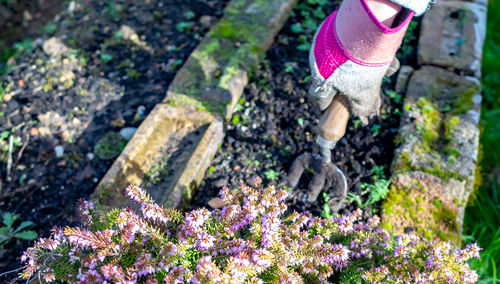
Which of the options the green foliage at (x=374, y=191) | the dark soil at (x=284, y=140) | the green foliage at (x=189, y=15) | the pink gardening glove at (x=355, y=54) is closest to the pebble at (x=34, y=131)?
the dark soil at (x=284, y=140)

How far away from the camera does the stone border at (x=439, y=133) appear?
93.7 inches

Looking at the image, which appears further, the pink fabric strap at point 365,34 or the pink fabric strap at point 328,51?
the pink fabric strap at point 328,51

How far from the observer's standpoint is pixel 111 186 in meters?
2.36

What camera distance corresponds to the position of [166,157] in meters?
2.59

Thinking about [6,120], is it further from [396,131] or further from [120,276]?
[396,131]

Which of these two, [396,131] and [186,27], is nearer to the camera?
[396,131]

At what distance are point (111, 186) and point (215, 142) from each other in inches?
27.8

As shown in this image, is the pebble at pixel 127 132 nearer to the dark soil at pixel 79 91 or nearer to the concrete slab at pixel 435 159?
the dark soil at pixel 79 91

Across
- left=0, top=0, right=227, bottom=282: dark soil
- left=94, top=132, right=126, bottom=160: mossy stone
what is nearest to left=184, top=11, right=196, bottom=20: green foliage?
left=0, top=0, right=227, bottom=282: dark soil

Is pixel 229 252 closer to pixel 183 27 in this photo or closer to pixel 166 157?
pixel 166 157

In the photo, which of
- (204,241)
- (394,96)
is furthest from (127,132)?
(394,96)

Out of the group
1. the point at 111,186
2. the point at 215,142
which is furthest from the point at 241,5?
the point at 111,186

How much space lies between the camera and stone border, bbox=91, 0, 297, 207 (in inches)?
94.2

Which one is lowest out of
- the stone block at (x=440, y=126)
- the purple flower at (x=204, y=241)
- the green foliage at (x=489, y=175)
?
the green foliage at (x=489, y=175)
